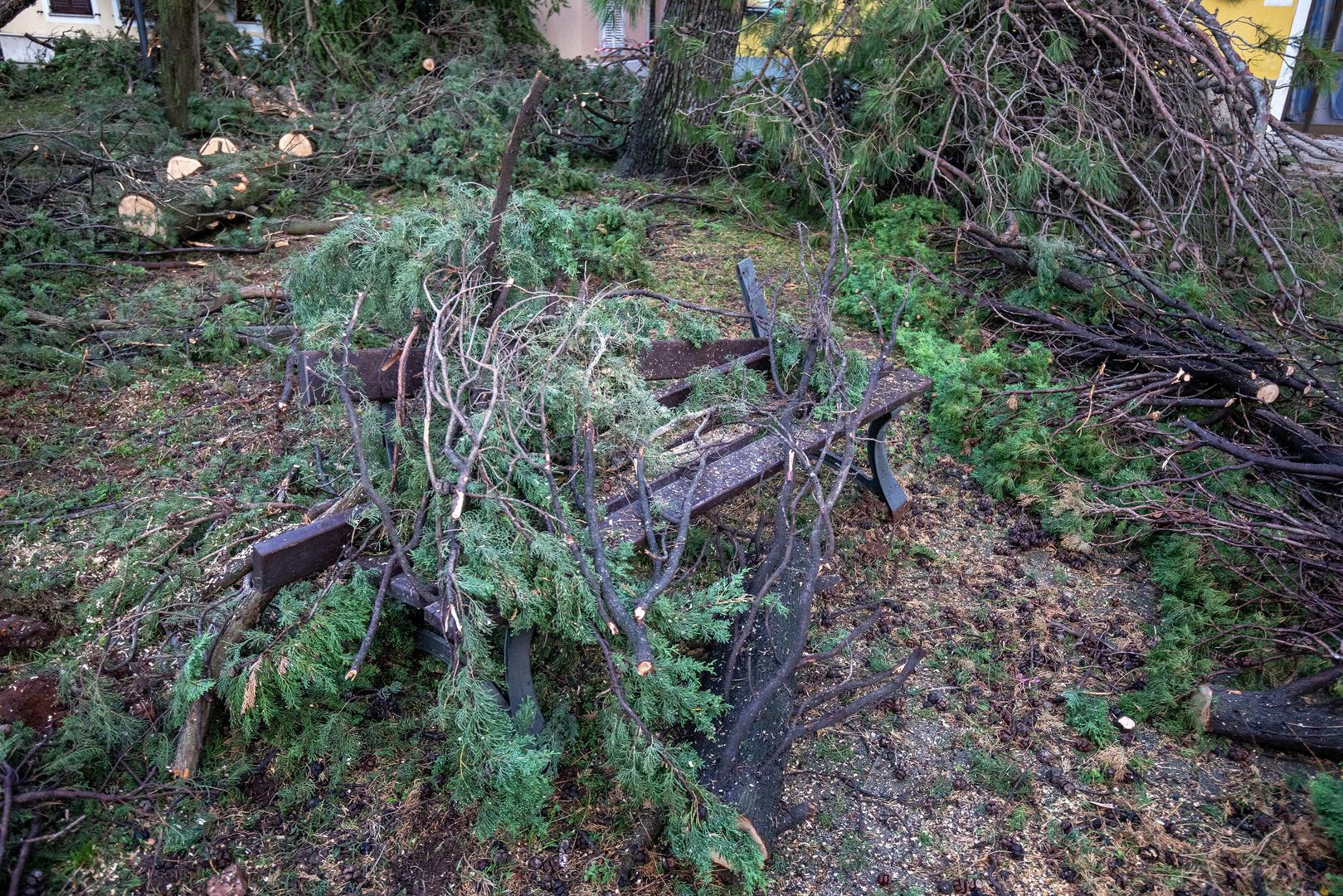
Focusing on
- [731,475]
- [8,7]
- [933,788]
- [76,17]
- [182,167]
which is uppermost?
[76,17]

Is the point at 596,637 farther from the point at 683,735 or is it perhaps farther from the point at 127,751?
the point at 127,751

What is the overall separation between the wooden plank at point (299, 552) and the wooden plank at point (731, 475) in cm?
77

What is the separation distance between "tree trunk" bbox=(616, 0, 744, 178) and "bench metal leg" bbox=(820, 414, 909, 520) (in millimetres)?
3561

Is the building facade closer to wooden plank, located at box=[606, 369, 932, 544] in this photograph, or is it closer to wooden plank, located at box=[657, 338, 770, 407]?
wooden plank, located at box=[657, 338, 770, 407]

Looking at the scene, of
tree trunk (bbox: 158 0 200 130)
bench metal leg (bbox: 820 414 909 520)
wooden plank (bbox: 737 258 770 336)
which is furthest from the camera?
tree trunk (bbox: 158 0 200 130)

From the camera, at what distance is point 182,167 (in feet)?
20.2

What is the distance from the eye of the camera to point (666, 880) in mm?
2232

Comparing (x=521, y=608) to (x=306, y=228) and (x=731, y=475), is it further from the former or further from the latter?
(x=306, y=228)

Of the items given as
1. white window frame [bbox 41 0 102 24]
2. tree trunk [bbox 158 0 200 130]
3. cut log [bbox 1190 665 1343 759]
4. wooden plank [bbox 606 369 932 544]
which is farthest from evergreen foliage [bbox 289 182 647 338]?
white window frame [bbox 41 0 102 24]

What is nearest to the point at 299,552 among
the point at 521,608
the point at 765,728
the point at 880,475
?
the point at 521,608

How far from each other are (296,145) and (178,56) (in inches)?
60.6

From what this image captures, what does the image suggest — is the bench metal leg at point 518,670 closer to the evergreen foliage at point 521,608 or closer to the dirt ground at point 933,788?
the evergreen foliage at point 521,608

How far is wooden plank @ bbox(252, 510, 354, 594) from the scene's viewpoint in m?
2.26

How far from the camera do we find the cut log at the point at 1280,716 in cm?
A: 261
